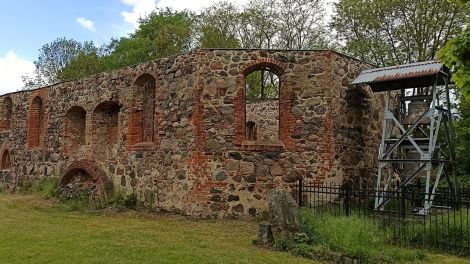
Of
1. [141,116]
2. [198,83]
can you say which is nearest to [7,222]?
[141,116]

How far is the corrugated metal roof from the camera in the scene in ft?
34.9

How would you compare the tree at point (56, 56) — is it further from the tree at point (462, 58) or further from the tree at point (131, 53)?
the tree at point (462, 58)

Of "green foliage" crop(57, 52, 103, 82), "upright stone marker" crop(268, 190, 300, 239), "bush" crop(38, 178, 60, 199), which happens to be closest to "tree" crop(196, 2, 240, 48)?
"green foliage" crop(57, 52, 103, 82)

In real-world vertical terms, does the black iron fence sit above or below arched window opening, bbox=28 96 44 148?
below

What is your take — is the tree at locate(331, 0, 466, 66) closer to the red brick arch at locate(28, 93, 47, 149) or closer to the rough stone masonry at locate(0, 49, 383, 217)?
the rough stone masonry at locate(0, 49, 383, 217)

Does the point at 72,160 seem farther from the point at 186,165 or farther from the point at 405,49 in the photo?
the point at 405,49

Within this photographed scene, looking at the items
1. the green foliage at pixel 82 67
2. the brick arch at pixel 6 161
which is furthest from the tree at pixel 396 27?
the green foliage at pixel 82 67

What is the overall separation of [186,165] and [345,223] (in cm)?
480

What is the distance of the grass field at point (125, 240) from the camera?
7.35 m

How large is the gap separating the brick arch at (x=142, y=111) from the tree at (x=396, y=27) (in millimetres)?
13079

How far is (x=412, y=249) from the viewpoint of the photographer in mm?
8109

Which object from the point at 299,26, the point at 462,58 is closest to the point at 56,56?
the point at 299,26

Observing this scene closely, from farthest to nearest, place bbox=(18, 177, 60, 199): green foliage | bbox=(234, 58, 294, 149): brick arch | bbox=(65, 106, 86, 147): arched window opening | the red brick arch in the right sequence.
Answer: the red brick arch, bbox=(65, 106, 86, 147): arched window opening, bbox=(18, 177, 60, 199): green foliage, bbox=(234, 58, 294, 149): brick arch

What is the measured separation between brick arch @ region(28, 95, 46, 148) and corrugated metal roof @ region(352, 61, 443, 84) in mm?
12128
